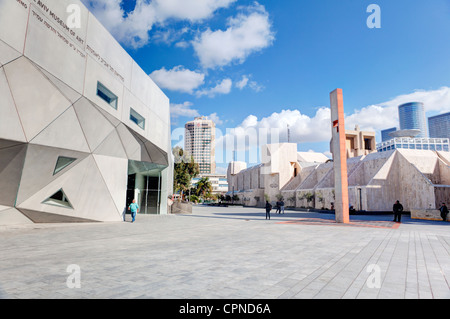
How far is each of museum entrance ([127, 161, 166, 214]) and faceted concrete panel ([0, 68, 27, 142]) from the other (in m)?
15.7

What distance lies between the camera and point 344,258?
20.7 ft

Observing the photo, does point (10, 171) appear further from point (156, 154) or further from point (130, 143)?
point (156, 154)

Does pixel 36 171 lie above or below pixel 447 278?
above

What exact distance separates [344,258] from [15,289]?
6256mm

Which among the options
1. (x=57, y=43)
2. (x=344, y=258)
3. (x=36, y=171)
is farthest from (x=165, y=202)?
(x=344, y=258)

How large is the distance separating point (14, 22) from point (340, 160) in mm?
17127

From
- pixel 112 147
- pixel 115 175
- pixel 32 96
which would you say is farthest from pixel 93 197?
pixel 32 96

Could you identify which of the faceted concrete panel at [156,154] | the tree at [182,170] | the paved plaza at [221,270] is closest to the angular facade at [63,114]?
the faceted concrete panel at [156,154]

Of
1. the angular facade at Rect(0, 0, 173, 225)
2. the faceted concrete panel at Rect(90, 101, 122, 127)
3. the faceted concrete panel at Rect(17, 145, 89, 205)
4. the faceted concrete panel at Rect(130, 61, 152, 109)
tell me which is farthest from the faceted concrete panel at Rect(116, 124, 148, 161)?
the faceted concrete panel at Rect(17, 145, 89, 205)

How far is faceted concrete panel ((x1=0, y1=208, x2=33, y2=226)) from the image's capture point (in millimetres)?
10633

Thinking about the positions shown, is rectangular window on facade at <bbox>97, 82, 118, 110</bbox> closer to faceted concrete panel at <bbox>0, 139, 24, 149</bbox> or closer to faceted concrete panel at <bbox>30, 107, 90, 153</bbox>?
faceted concrete panel at <bbox>30, 107, 90, 153</bbox>

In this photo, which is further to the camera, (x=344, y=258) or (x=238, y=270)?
(x=344, y=258)
